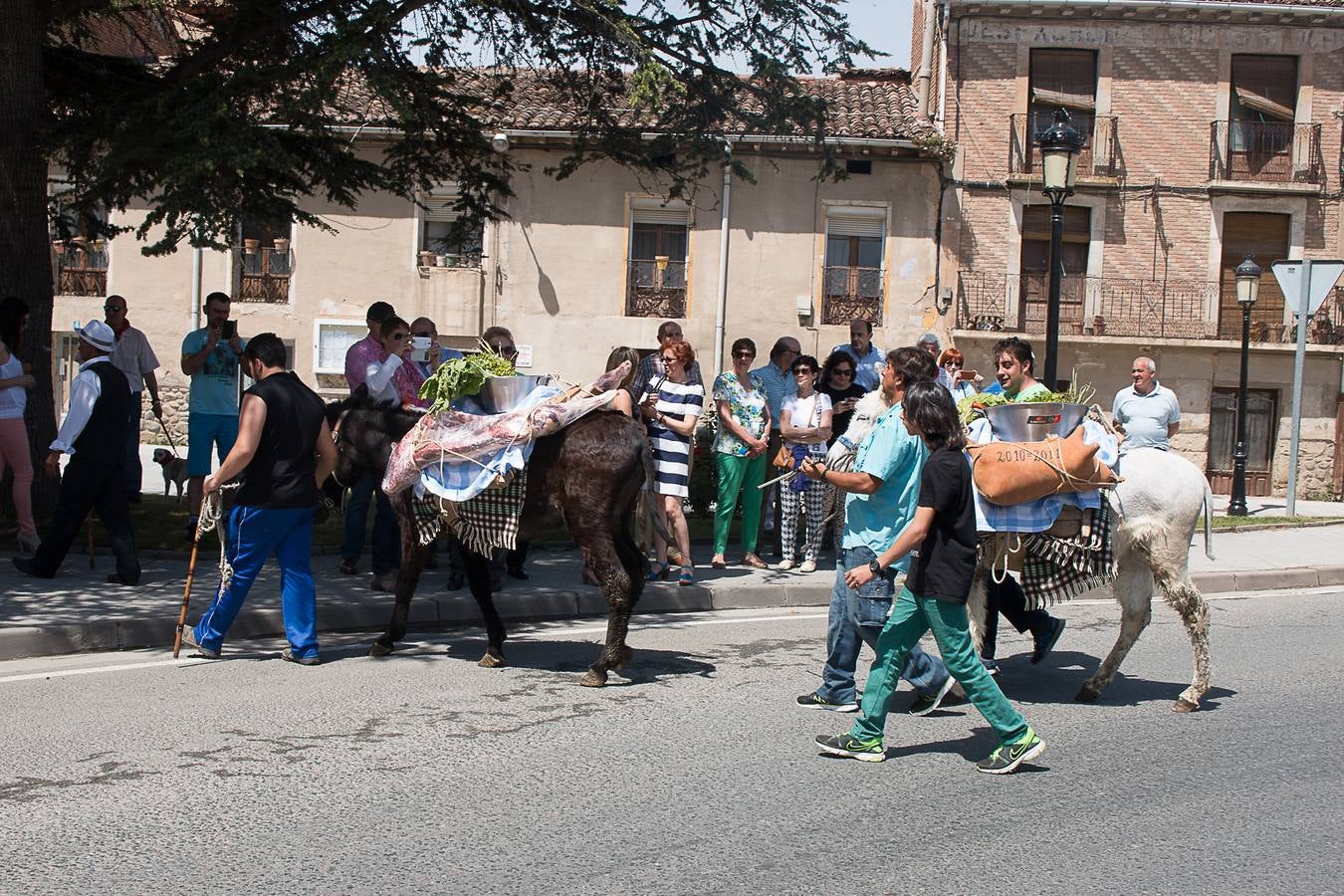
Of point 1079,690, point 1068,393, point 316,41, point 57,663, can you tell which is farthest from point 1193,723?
point 316,41

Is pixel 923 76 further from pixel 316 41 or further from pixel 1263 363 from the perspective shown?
pixel 316 41

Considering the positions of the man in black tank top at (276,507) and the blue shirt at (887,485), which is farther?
the man in black tank top at (276,507)

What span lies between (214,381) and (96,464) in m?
2.23

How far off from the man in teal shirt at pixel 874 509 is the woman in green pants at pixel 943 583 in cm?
33

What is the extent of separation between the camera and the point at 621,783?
5695mm

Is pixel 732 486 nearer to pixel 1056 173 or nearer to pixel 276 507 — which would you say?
pixel 276 507

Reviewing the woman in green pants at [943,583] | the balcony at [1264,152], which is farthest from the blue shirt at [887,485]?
the balcony at [1264,152]

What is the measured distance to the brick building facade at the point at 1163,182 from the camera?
91.7 feet

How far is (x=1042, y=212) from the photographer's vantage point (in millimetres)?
28594

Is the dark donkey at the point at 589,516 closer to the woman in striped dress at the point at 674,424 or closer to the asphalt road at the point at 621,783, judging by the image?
the asphalt road at the point at 621,783

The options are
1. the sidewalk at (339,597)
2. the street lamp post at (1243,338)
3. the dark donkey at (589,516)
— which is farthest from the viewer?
the street lamp post at (1243,338)

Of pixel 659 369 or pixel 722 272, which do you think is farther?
pixel 722 272

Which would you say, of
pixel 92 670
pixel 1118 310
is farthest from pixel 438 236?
pixel 92 670

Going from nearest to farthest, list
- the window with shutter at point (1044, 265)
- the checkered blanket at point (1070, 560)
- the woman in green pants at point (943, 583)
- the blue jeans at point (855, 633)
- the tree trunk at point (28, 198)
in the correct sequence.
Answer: the woman in green pants at point (943, 583)
the blue jeans at point (855, 633)
the checkered blanket at point (1070, 560)
the tree trunk at point (28, 198)
the window with shutter at point (1044, 265)
